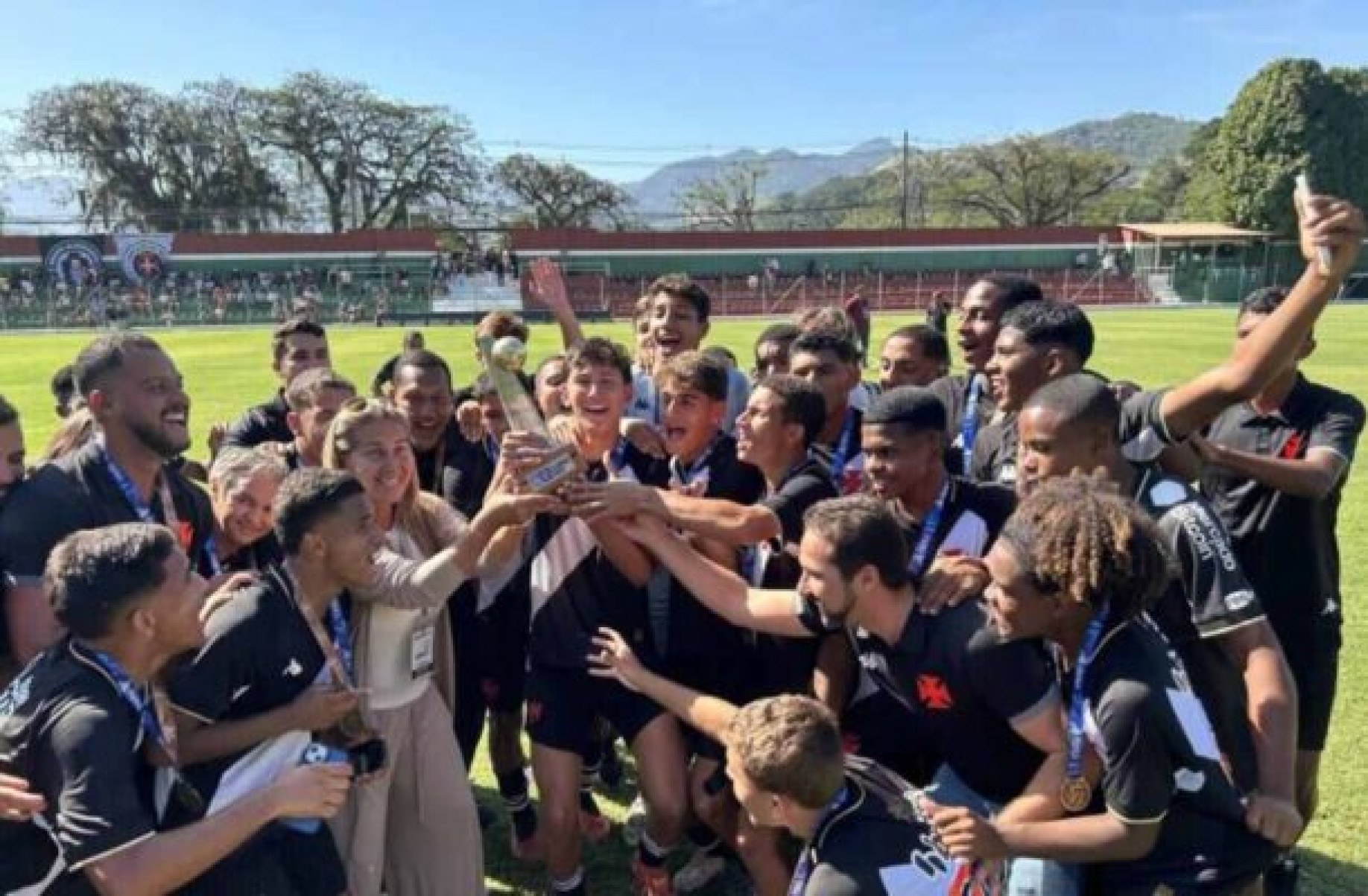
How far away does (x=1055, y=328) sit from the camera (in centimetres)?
419

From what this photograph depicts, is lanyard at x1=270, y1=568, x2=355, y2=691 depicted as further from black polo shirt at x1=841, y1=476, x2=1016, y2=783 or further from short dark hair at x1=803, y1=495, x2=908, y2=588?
black polo shirt at x1=841, y1=476, x2=1016, y2=783

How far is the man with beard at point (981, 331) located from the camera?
211 inches

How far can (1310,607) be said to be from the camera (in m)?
4.43

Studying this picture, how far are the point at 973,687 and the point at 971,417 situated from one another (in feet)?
9.24

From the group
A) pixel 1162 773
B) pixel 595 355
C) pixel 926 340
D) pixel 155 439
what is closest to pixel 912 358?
pixel 926 340

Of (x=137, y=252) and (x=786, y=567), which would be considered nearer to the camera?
(x=786, y=567)

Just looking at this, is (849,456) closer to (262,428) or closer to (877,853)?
(877,853)

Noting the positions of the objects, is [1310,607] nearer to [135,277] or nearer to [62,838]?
[62,838]

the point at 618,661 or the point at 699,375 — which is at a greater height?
the point at 699,375

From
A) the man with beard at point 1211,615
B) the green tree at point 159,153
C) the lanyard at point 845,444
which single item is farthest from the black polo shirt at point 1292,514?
the green tree at point 159,153

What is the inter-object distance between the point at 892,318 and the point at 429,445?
41549 millimetres

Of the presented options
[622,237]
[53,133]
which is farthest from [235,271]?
[53,133]

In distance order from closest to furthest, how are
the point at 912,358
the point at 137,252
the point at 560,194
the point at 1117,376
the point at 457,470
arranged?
the point at 457,470 < the point at 912,358 < the point at 1117,376 < the point at 137,252 < the point at 560,194

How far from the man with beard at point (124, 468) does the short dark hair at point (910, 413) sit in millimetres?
2608
